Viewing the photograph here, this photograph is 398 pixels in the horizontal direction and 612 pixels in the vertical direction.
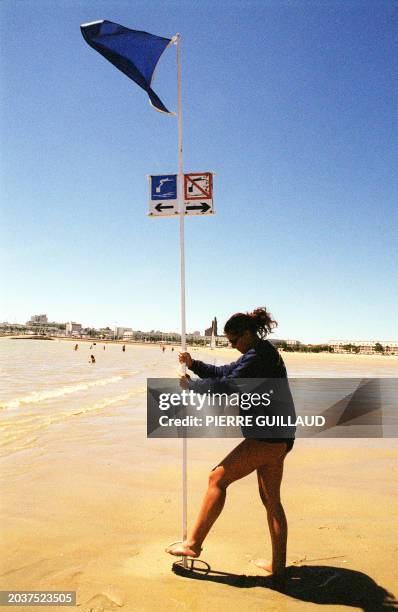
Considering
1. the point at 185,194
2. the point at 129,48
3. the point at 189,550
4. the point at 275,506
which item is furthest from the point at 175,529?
the point at 129,48

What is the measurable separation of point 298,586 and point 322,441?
5.46 m

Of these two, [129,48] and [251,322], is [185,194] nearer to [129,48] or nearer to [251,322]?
[251,322]

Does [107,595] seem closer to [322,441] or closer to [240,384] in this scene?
[240,384]

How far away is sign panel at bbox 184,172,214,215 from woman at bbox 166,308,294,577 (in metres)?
1.19

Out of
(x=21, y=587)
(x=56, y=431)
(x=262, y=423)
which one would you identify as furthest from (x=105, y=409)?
(x=262, y=423)

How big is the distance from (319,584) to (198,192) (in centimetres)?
359

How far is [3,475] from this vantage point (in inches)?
233

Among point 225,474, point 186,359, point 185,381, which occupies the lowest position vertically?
point 225,474

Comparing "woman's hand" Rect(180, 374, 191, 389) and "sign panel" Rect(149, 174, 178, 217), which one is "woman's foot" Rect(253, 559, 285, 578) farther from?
"sign panel" Rect(149, 174, 178, 217)

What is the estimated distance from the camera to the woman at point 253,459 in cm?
295

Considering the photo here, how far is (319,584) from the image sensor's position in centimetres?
322

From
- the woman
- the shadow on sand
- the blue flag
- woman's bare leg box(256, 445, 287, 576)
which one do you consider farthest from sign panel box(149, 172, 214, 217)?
the shadow on sand

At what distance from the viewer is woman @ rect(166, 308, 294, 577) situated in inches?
116

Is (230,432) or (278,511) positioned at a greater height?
(278,511)
